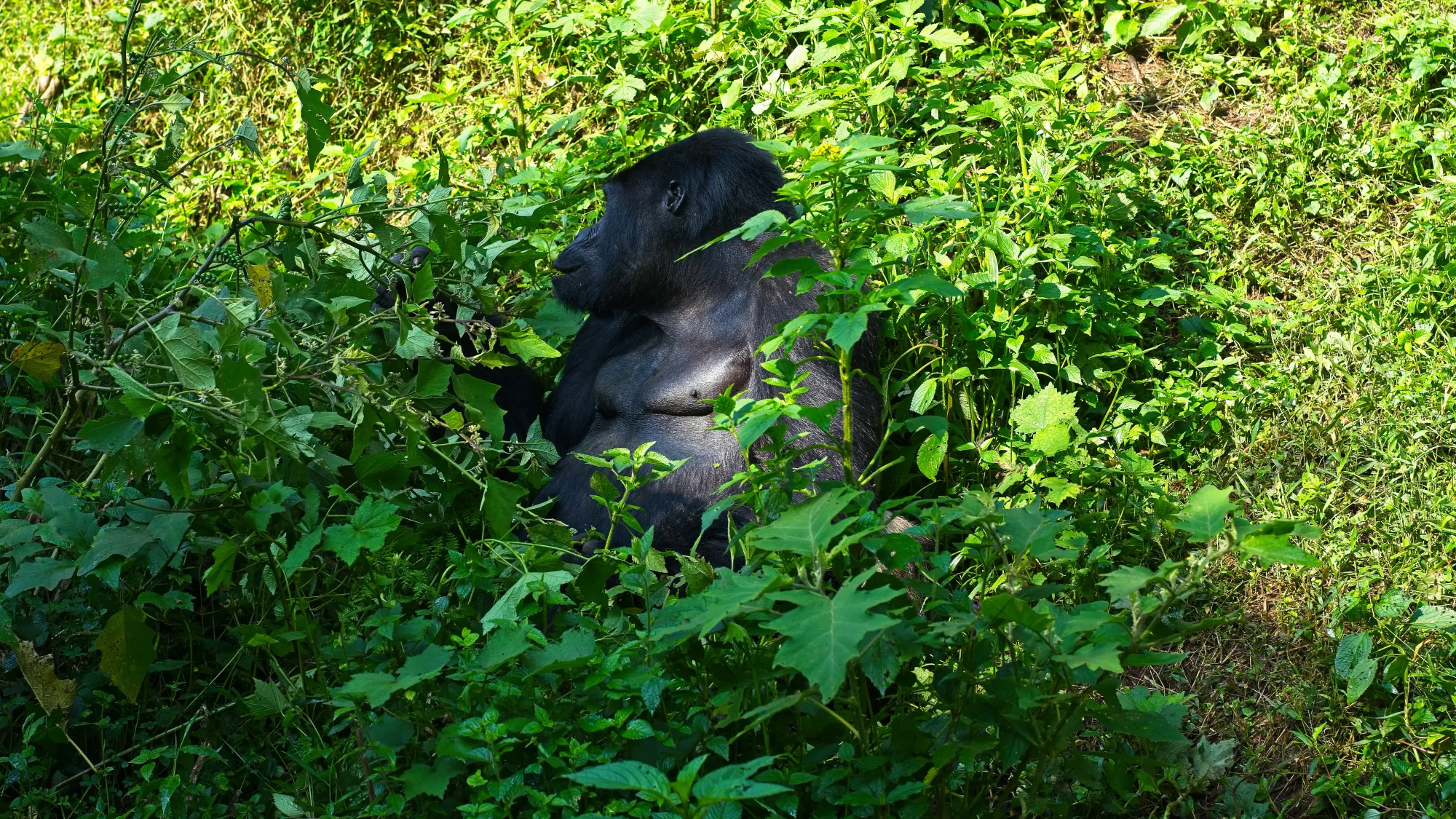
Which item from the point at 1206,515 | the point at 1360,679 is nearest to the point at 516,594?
the point at 1206,515

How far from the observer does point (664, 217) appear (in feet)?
12.7

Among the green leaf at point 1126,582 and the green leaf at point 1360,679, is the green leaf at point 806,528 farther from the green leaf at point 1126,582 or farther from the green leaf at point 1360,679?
the green leaf at point 1360,679

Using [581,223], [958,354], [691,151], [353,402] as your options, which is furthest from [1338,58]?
[353,402]

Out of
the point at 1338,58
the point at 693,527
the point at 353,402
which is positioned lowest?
the point at 693,527

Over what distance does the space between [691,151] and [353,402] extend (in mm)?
1689

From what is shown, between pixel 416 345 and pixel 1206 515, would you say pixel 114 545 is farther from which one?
pixel 1206 515

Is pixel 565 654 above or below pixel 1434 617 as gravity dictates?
above

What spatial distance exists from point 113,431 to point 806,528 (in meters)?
1.28

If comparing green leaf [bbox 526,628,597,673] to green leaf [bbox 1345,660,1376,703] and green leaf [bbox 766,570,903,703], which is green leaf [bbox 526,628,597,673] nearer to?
green leaf [bbox 766,570,903,703]

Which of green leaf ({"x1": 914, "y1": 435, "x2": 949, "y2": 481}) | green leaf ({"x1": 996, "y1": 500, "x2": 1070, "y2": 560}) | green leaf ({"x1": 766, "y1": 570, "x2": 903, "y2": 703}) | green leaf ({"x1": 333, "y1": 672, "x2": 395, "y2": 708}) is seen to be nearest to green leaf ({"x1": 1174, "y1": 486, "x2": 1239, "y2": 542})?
green leaf ({"x1": 996, "y1": 500, "x2": 1070, "y2": 560})

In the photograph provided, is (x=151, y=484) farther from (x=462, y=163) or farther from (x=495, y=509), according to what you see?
(x=462, y=163)

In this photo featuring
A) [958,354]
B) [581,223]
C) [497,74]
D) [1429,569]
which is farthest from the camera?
[497,74]

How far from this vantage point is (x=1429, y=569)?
10.7ft

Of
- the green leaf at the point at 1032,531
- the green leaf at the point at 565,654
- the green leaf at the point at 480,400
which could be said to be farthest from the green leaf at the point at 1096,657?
the green leaf at the point at 480,400
